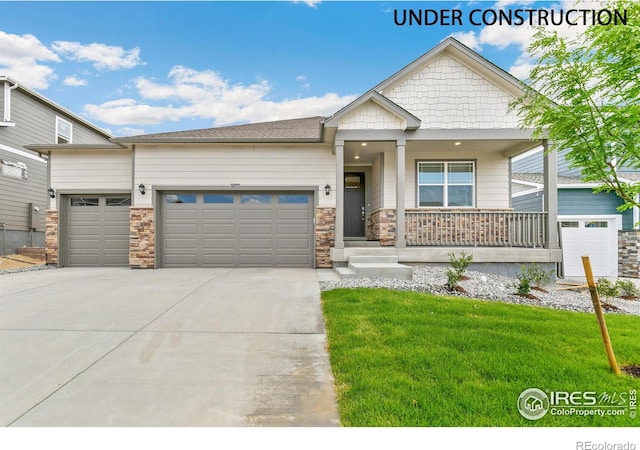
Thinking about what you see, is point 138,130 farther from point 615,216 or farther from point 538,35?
point 615,216

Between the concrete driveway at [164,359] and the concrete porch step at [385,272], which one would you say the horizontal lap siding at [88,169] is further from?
the concrete porch step at [385,272]

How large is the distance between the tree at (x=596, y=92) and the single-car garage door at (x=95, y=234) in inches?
417

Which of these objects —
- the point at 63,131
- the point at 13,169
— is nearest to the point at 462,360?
the point at 13,169

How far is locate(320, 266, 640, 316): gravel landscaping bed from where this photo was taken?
5449 millimetres

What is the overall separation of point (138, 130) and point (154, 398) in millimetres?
10355

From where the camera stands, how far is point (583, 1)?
3.78 metres

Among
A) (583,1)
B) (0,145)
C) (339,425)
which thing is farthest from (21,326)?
(0,145)

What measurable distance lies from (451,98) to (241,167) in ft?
20.4

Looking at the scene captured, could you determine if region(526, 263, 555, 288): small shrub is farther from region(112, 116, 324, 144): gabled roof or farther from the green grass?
region(112, 116, 324, 144): gabled roof

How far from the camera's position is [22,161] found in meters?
12.4

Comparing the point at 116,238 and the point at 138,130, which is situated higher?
the point at 138,130

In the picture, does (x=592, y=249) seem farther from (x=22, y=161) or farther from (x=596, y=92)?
(x=22, y=161)

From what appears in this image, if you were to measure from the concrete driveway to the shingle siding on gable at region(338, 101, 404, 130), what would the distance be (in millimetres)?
4917

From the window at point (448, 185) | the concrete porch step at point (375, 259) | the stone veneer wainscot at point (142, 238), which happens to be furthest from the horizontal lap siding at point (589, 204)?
the stone veneer wainscot at point (142, 238)
